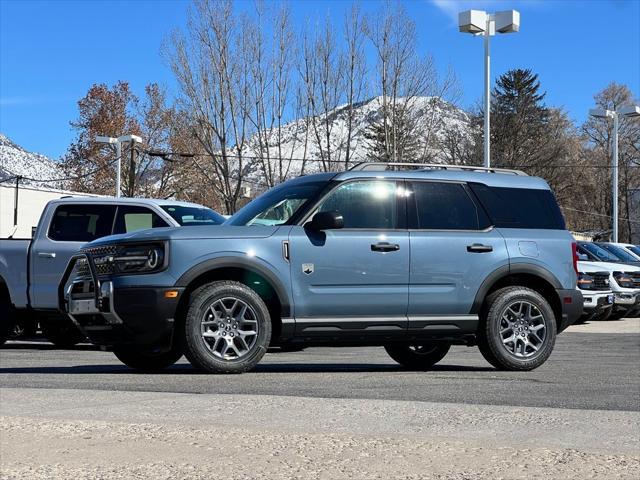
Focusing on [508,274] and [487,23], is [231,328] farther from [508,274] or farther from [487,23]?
[487,23]

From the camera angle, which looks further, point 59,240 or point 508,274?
point 59,240

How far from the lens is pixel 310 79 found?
162ft

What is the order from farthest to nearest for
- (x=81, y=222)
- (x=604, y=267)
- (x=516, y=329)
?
1. (x=604, y=267)
2. (x=81, y=222)
3. (x=516, y=329)

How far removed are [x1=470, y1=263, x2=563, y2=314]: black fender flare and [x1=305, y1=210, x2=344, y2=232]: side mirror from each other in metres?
1.68

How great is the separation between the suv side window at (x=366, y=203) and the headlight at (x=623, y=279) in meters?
15.7

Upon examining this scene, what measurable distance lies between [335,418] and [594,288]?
17.7 m

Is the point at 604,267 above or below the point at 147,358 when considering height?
above

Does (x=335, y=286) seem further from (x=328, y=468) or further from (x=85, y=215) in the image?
(x=85, y=215)

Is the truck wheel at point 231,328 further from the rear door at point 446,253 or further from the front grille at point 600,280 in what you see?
the front grille at point 600,280

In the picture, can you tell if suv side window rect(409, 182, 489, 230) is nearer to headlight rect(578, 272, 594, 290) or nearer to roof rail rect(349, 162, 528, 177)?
roof rail rect(349, 162, 528, 177)

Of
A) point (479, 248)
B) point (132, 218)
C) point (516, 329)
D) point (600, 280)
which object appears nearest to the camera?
point (479, 248)

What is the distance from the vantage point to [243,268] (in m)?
9.48

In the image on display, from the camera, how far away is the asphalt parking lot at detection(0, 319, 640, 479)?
543 centimetres

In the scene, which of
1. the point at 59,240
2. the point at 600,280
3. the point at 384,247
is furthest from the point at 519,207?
the point at 600,280
